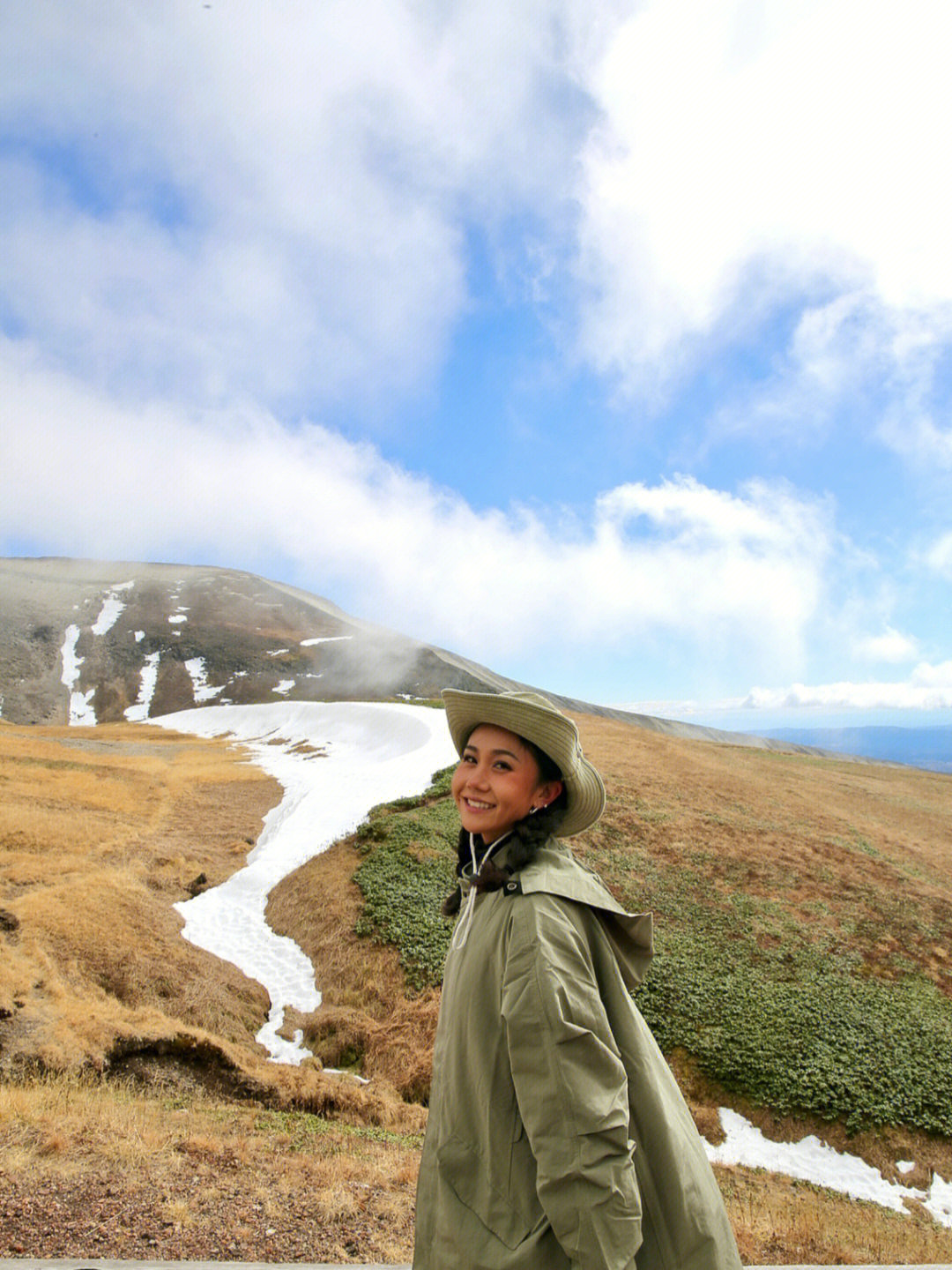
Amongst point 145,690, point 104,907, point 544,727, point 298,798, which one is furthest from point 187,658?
point 544,727

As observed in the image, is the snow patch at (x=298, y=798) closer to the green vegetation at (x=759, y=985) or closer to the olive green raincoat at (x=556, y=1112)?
the green vegetation at (x=759, y=985)

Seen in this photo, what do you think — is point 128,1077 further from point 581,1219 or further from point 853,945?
point 853,945

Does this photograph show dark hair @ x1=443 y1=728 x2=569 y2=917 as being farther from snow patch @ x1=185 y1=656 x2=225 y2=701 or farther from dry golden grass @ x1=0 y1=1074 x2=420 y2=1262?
snow patch @ x1=185 y1=656 x2=225 y2=701

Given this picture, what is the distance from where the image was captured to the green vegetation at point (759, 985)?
9.36 meters

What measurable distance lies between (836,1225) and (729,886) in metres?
10.7

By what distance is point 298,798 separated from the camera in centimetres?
2491

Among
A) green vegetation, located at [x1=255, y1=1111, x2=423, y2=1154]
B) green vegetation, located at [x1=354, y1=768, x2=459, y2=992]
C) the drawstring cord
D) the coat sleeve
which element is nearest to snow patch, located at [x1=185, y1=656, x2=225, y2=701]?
green vegetation, located at [x1=354, y1=768, x2=459, y2=992]

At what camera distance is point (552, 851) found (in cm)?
265

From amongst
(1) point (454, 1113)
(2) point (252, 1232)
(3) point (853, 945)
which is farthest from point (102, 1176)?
(3) point (853, 945)

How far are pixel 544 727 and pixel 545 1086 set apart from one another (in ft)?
4.33

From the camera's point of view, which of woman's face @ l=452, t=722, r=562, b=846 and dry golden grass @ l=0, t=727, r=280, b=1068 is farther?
dry golden grass @ l=0, t=727, r=280, b=1068

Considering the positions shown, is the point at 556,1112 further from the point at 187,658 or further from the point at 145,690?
the point at 187,658

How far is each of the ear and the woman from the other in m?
0.11

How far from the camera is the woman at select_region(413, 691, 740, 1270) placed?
74.2 inches
